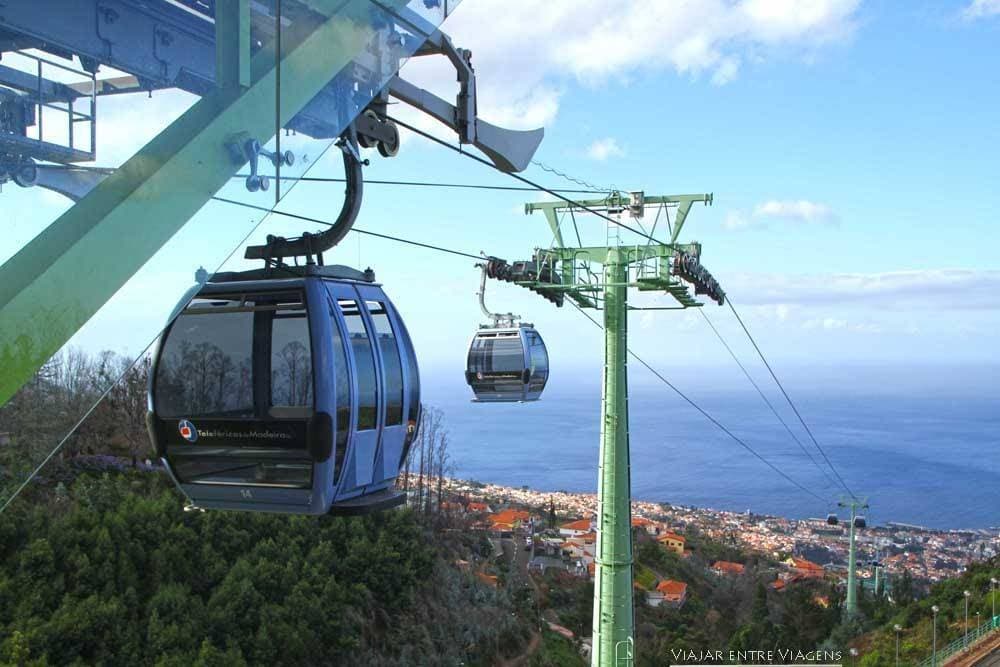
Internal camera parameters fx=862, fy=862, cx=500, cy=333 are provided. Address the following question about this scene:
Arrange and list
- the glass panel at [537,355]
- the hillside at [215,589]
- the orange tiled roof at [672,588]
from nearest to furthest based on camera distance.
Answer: the glass panel at [537,355], the hillside at [215,589], the orange tiled roof at [672,588]

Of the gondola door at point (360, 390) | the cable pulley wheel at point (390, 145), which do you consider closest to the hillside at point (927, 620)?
the gondola door at point (360, 390)

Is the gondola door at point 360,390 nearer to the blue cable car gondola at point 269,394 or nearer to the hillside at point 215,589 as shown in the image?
the blue cable car gondola at point 269,394

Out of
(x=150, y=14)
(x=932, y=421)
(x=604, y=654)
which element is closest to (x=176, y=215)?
(x=150, y=14)

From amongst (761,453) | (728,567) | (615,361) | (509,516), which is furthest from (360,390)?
(761,453)

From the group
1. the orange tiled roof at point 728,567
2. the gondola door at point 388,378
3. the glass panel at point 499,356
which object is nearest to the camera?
the gondola door at point 388,378

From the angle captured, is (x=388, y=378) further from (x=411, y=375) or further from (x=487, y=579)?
(x=487, y=579)

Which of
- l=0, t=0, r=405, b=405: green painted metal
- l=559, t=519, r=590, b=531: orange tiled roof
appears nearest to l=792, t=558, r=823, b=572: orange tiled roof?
l=559, t=519, r=590, b=531: orange tiled roof

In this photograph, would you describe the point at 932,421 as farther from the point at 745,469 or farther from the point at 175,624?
the point at 175,624

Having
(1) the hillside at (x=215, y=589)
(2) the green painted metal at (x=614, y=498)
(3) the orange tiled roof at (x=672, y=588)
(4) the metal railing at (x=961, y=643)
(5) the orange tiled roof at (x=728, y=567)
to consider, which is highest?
(2) the green painted metal at (x=614, y=498)

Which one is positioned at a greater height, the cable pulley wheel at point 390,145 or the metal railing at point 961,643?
the cable pulley wheel at point 390,145
